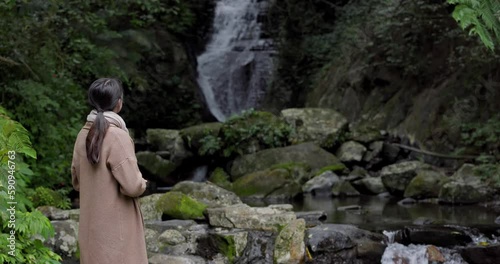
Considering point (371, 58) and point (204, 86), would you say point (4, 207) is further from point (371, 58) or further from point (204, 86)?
point (204, 86)

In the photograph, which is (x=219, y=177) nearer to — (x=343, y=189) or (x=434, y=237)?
(x=343, y=189)

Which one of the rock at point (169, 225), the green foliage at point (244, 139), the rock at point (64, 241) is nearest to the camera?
the rock at point (64, 241)

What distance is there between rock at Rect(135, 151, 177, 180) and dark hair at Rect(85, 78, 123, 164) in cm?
1290

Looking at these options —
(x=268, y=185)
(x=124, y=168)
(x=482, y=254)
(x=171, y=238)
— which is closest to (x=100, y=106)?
(x=124, y=168)

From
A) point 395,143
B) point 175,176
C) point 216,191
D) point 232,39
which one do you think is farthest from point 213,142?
point 232,39

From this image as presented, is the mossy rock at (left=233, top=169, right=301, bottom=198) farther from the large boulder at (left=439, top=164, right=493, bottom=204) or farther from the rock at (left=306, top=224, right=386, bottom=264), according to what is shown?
the rock at (left=306, top=224, right=386, bottom=264)

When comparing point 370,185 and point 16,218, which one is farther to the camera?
point 370,185

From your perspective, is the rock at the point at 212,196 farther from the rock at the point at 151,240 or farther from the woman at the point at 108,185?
the woman at the point at 108,185

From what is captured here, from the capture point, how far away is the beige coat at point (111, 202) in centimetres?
331

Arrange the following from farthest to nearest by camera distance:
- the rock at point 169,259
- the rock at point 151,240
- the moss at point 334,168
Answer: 1. the moss at point 334,168
2. the rock at point 151,240
3. the rock at point 169,259

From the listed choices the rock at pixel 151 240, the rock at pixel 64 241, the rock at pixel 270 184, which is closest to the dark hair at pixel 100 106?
the rock at pixel 64 241

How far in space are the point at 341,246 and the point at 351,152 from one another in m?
7.97

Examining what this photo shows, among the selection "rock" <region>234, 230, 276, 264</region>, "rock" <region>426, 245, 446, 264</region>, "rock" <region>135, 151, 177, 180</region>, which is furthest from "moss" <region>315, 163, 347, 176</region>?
"rock" <region>234, 230, 276, 264</region>

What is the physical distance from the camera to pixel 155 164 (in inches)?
643
